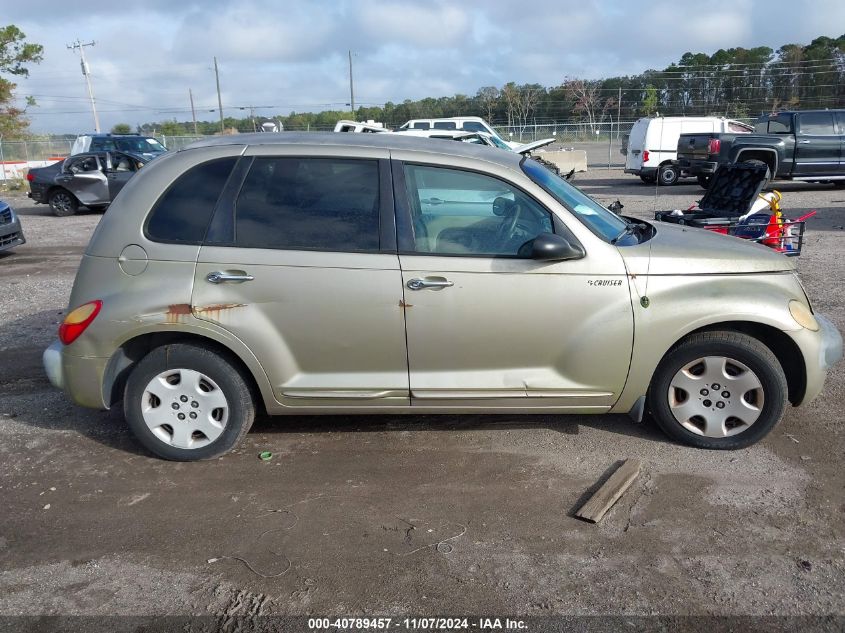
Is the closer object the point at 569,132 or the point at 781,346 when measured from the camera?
the point at 781,346

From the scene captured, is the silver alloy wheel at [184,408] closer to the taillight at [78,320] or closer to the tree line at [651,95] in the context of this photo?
the taillight at [78,320]

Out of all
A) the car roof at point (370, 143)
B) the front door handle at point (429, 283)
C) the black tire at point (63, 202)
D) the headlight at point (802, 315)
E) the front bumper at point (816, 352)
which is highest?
the car roof at point (370, 143)

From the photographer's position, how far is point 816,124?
59.0ft

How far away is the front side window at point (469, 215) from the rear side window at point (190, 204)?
1.13 m

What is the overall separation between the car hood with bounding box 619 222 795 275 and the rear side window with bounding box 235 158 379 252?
153cm

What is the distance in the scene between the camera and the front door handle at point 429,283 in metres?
3.95

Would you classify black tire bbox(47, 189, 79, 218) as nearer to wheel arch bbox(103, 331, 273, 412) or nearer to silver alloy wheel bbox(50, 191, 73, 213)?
silver alloy wheel bbox(50, 191, 73, 213)

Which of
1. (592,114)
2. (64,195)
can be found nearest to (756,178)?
(64,195)

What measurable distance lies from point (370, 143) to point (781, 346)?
2773mm

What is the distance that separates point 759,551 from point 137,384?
11.4 ft

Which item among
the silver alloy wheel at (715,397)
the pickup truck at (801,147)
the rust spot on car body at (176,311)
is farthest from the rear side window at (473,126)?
the rust spot on car body at (176,311)

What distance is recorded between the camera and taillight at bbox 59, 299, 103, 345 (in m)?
4.08

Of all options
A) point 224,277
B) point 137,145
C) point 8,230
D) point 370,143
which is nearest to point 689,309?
point 370,143

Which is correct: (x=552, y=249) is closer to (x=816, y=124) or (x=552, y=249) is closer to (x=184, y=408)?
(x=184, y=408)
